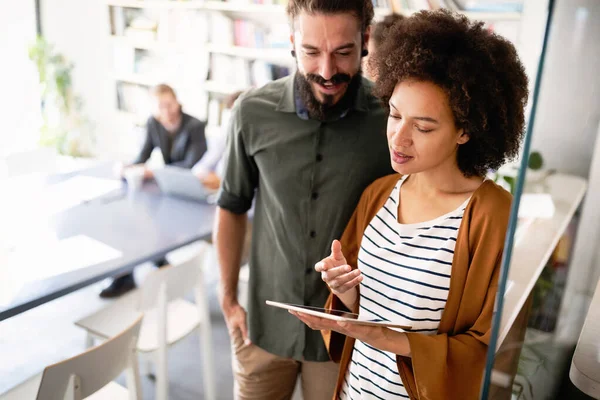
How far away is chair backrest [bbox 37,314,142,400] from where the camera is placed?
1406mm

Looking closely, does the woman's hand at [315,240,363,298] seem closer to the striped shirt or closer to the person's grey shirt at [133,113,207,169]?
the striped shirt

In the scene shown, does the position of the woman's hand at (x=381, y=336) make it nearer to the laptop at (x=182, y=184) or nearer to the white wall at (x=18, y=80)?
the laptop at (x=182, y=184)

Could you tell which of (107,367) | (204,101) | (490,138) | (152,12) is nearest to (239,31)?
(204,101)

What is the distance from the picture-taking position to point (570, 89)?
1.85 ft

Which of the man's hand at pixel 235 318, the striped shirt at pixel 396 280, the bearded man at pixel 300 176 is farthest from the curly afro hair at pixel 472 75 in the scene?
the man's hand at pixel 235 318

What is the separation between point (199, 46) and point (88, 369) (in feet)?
10.7

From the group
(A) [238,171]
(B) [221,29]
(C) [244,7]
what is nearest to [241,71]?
(B) [221,29]

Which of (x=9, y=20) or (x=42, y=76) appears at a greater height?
(x=9, y=20)

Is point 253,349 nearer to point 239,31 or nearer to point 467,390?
point 467,390

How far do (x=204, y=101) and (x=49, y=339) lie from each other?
2.28 metres

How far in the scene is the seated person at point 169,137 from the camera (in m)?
3.37

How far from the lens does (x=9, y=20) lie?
4.77 meters

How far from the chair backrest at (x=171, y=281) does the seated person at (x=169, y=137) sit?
133cm

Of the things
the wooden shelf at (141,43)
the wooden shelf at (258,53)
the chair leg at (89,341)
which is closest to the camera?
the chair leg at (89,341)
